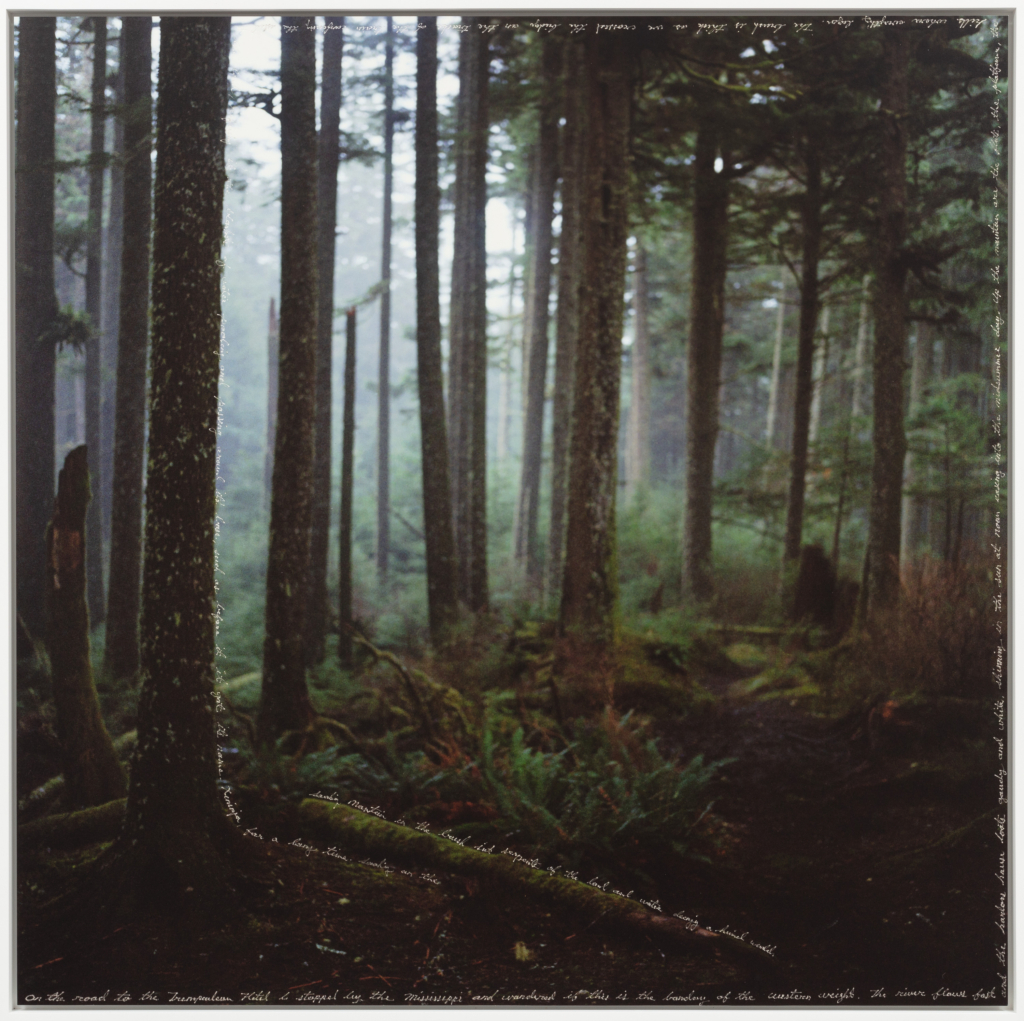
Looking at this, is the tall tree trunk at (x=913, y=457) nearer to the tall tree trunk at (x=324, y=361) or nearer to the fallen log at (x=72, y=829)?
the tall tree trunk at (x=324, y=361)

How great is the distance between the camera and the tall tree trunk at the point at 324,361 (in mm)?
9777

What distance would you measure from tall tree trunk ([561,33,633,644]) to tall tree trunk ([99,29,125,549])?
14.5ft

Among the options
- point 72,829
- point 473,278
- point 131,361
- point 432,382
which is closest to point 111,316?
point 131,361

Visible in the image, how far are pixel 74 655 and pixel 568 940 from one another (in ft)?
10.4

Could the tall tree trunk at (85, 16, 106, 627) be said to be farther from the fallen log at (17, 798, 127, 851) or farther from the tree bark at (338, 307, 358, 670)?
the tree bark at (338, 307, 358, 670)

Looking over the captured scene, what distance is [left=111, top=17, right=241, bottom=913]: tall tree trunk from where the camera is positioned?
3.58 metres

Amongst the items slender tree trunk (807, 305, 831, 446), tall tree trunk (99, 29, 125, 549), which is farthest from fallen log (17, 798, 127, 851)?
slender tree trunk (807, 305, 831, 446)

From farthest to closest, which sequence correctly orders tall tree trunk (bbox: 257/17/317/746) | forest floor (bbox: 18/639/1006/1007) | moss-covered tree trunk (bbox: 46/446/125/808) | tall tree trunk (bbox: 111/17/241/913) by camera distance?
tall tree trunk (bbox: 257/17/317/746) < moss-covered tree trunk (bbox: 46/446/125/808) < tall tree trunk (bbox: 111/17/241/913) < forest floor (bbox: 18/639/1006/1007)

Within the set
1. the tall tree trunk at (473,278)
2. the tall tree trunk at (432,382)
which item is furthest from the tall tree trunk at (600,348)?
the tall tree trunk at (473,278)

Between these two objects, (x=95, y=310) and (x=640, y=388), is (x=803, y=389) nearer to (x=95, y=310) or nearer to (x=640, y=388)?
(x=95, y=310)

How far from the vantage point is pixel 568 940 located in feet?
11.9

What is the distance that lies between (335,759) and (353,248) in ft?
79.2

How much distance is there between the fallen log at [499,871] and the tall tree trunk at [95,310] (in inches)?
96.3

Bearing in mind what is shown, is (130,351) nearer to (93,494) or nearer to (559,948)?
(93,494)
